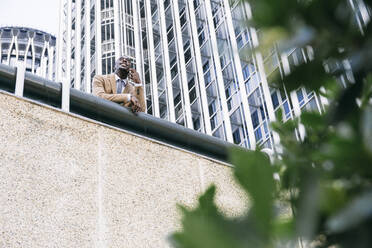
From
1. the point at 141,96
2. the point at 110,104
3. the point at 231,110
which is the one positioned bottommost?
the point at 110,104

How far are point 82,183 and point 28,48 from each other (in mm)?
84841

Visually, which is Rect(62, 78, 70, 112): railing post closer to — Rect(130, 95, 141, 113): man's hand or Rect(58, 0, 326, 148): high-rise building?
Rect(130, 95, 141, 113): man's hand

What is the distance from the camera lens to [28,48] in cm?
8550

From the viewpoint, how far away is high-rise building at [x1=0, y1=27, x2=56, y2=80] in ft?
273

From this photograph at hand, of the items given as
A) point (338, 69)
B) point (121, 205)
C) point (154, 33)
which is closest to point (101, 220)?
point (121, 205)

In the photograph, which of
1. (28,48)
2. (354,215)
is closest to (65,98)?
(354,215)

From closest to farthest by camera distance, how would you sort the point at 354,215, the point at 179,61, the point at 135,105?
the point at 354,215, the point at 135,105, the point at 179,61

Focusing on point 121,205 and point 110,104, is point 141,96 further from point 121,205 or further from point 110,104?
point 121,205

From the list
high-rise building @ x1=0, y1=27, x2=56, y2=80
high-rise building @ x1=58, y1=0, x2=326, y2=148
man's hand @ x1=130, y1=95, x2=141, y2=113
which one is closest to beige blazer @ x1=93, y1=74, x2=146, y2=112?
man's hand @ x1=130, y1=95, x2=141, y2=113

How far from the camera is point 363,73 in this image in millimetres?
688

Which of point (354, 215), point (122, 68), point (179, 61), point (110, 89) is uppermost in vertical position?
point (179, 61)

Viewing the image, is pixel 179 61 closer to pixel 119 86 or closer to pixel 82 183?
pixel 119 86

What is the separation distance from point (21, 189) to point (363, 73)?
343 cm

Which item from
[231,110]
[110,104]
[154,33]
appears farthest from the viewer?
[154,33]
